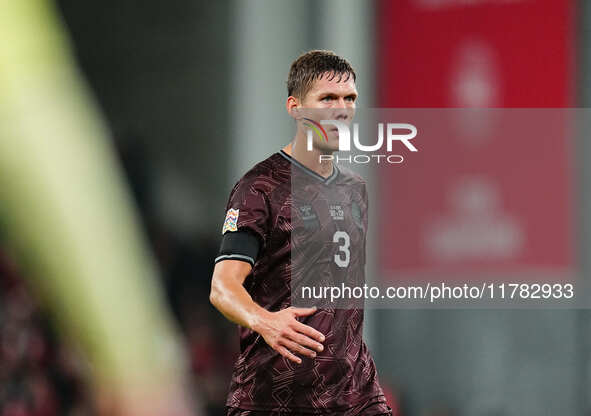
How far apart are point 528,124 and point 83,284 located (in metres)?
3.74

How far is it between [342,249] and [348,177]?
311 mm

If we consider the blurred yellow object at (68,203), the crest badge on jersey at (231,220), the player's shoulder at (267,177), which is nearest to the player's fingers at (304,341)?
the crest badge on jersey at (231,220)

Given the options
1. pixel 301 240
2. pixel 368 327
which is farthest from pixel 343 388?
pixel 368 327

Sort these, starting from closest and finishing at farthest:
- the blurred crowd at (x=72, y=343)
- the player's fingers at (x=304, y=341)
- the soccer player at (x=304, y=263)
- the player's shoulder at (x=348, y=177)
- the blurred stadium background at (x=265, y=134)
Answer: the player's fingers at (x=304, y=341) < the soccer player at (x=304, y=263) < the player's shoulder at (x=348, y=177) < the blurred stadium background at (x=265, y=134) < the blurred crowd at (x=72, y=343)

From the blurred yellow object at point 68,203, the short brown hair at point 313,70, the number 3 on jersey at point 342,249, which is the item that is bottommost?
the number 3 on jersey at point 342,249

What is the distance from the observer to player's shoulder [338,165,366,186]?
341 cm

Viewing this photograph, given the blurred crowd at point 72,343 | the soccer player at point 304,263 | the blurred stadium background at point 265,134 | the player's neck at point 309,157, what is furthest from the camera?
the blurred crowd at point 72,343

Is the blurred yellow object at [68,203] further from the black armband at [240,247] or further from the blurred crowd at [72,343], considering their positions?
the black armband at [240,247]

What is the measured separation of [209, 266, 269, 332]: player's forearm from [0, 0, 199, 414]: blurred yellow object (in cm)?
446

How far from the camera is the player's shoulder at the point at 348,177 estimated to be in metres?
3.41

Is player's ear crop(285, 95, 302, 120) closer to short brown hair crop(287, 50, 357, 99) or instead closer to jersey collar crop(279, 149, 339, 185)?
short brown hair crop(287, 50, 357, 99)

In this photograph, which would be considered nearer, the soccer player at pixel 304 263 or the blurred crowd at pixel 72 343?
the soccer player at pixel 304 263

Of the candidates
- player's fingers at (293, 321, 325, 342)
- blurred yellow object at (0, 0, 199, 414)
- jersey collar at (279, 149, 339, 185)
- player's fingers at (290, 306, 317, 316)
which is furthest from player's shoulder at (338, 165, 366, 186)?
blurred yellow object at (0, 0, 199, 414)

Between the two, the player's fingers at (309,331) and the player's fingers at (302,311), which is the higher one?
the player's fingers at (302,311)
